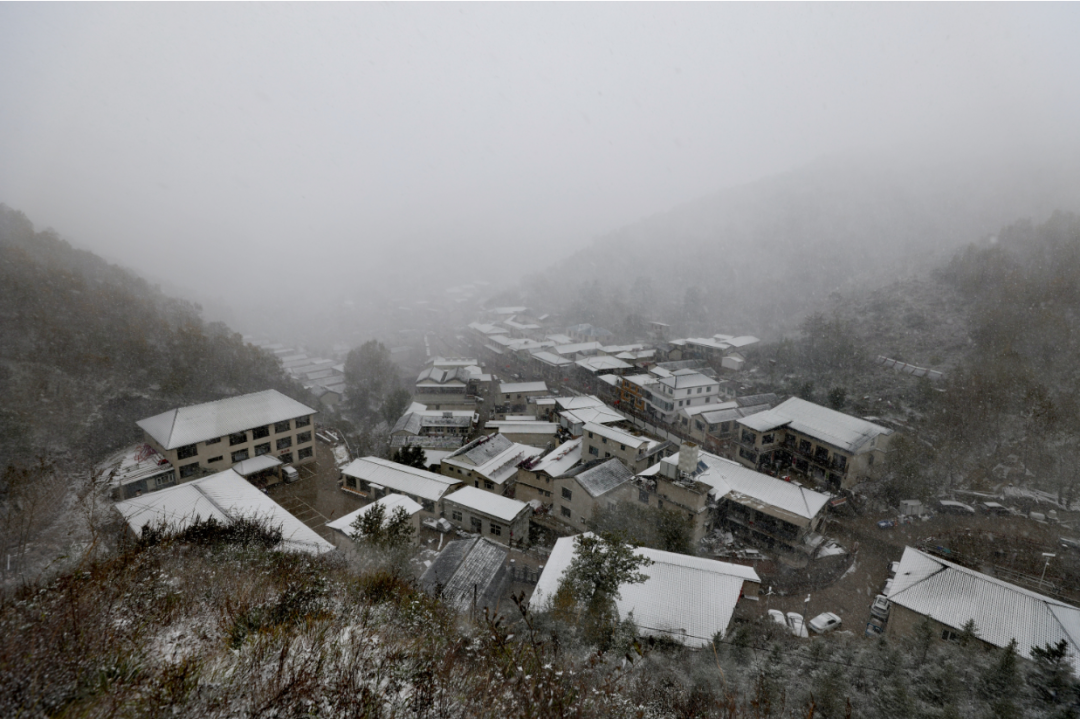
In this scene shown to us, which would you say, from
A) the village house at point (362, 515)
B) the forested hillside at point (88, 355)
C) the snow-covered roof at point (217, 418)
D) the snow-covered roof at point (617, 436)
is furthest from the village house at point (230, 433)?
the snow-covered roof at point (617, 436)

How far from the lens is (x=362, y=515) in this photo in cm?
1066

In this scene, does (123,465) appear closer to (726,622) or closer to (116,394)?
(116,394)

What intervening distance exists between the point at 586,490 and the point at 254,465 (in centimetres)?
1175

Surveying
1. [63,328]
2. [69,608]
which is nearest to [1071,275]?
[69,608]

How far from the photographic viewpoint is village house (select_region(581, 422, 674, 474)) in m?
15.7

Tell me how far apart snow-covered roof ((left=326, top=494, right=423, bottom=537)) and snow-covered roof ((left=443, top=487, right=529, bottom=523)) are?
1370 mm

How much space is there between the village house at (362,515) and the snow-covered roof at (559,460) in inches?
161

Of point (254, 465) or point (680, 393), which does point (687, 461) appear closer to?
point (680, 393)

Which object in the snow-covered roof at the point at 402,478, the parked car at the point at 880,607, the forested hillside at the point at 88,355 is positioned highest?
the forested hillside at the point at 88,355

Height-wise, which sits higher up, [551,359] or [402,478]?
[551,359]

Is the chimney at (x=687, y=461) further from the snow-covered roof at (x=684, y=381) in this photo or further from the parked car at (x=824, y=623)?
the snow-covered roof at (x=684, y=381)

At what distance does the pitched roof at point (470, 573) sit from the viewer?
8.94 meters

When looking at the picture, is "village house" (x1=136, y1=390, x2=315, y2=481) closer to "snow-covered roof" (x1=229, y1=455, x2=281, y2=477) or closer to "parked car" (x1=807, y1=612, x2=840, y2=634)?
"snow-covered roof" (x1=229, y1=455, x2=281, y2=477)

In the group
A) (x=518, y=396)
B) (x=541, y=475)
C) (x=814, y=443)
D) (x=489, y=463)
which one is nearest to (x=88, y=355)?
(x=489, y=463)
